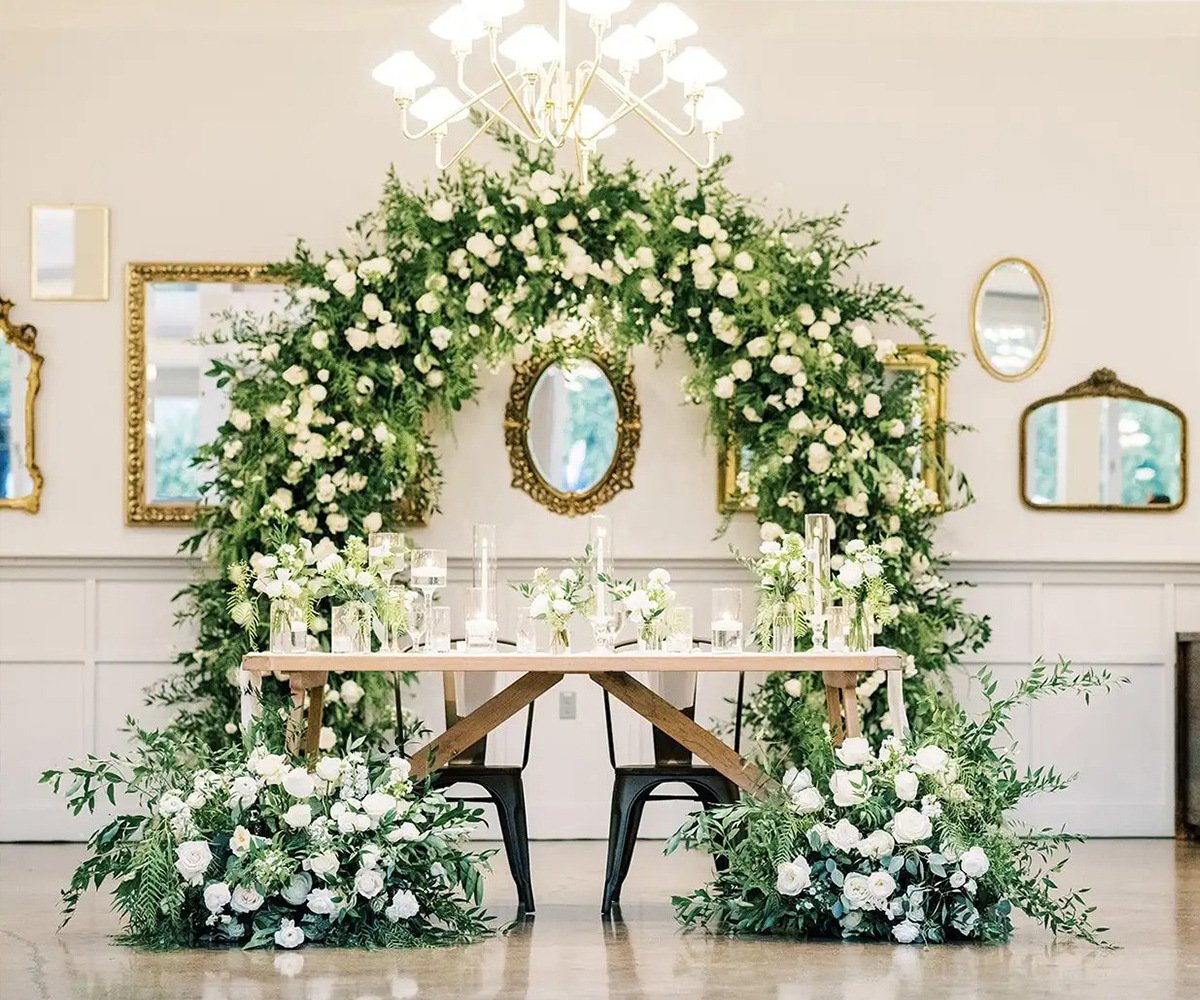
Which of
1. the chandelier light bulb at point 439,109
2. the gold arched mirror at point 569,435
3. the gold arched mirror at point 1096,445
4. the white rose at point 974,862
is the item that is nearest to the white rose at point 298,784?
the white rose at point 974,862

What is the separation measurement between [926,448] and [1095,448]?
0.69m

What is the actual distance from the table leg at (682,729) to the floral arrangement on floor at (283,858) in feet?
1.83

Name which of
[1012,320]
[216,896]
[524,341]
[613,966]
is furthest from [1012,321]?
[216,896]

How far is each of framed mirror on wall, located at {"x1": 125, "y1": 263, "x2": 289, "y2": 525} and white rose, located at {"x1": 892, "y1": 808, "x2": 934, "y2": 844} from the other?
128 inches

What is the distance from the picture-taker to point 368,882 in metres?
4.34

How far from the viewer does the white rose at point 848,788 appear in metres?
4.49

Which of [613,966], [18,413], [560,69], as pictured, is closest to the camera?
[613,966]

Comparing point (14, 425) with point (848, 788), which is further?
point (14, 425)

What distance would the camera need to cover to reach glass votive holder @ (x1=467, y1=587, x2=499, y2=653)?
15.8ft

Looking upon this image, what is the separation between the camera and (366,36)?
264 inches

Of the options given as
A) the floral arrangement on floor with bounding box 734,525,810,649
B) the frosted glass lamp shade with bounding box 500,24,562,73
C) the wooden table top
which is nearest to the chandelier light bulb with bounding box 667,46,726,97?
the frosted glass lamp shade with bounding box 500,24,562,73

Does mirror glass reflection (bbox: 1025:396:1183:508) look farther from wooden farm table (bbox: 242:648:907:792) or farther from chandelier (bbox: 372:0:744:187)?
chandelier (bbox: 372:0:744:187)

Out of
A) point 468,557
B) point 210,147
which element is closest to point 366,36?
point 210,147

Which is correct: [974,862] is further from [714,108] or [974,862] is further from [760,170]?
[760,170]
